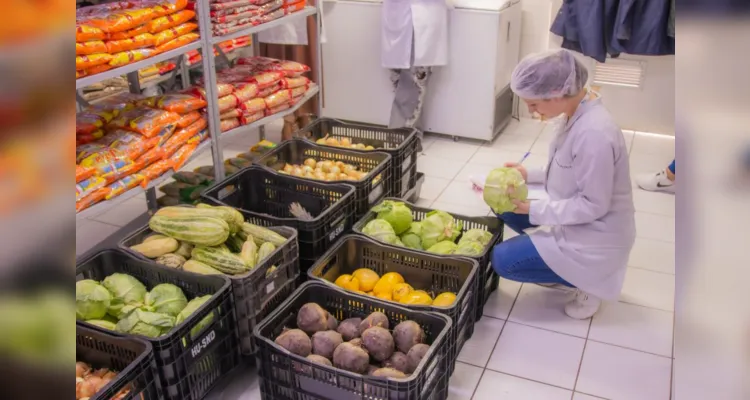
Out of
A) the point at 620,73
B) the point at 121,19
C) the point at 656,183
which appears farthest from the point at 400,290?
the point at 620,73

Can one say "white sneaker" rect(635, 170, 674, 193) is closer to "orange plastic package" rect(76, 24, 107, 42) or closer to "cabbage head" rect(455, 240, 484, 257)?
"cabbage head" rect(455, 240, 484, 257)

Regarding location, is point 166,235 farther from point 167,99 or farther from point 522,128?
point 522,128

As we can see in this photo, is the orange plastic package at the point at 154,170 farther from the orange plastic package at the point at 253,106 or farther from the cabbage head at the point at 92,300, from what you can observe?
the cabbage head at the point at 92,300

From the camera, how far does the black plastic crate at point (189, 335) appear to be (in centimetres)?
207

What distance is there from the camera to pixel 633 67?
4.95 meters

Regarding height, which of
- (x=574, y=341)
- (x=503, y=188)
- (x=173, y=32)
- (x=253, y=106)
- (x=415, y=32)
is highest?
(x=173, y=32)

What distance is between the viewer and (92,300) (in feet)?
7.07

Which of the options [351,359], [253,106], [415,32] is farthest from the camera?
[415,32]

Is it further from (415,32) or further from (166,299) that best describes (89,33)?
(415,32)

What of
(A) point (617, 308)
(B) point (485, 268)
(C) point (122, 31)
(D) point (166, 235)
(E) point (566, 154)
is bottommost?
(A) point (617, 308)

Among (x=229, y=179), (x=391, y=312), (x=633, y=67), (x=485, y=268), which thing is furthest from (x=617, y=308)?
(x=633, y=67)

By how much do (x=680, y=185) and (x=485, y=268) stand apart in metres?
2.60

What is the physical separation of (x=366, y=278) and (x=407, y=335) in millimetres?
499

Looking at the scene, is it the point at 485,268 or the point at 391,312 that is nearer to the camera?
the point at 391,312
